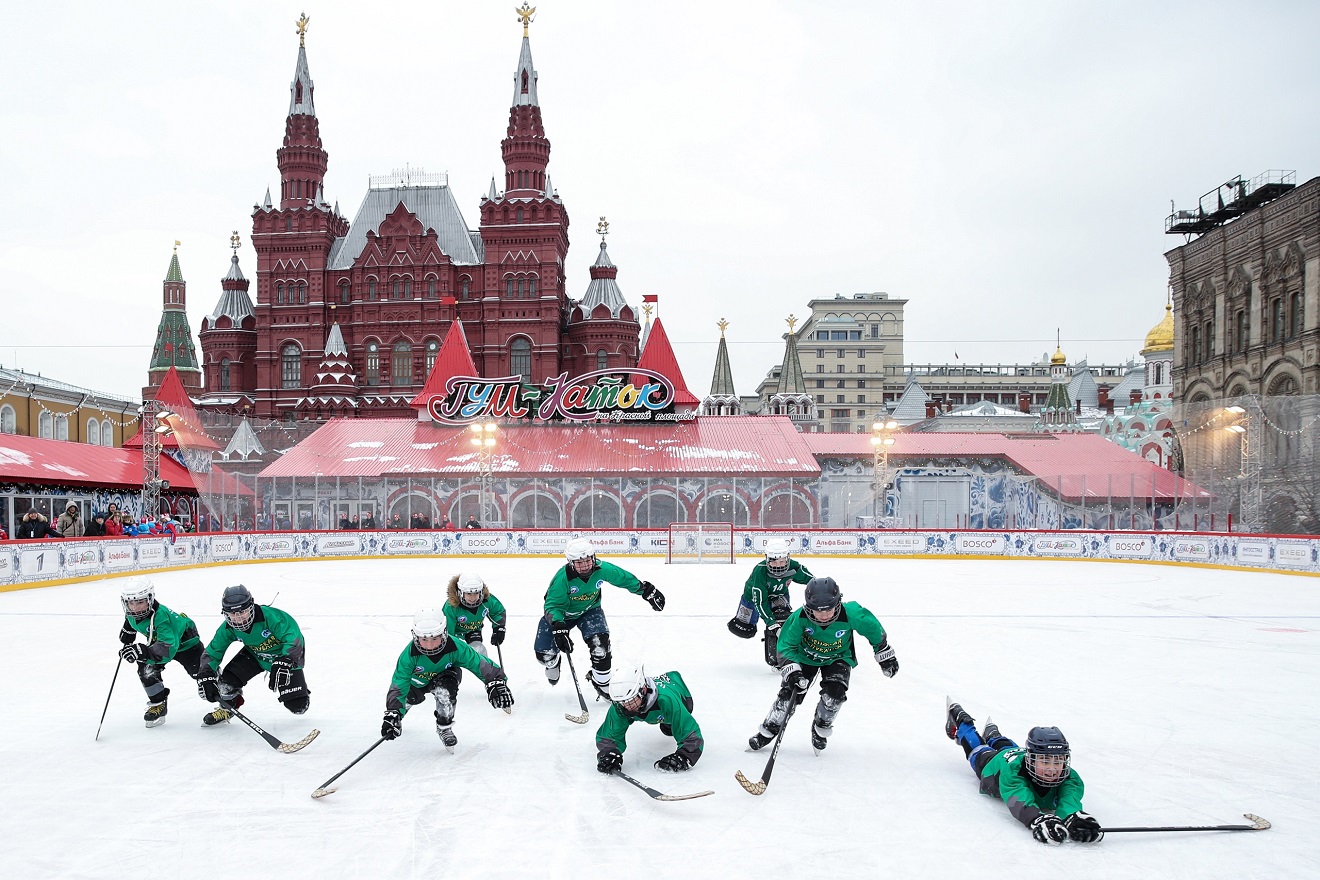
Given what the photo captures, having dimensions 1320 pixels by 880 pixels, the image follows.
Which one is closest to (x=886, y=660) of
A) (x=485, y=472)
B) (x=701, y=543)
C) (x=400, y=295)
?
(x=701, y=543)

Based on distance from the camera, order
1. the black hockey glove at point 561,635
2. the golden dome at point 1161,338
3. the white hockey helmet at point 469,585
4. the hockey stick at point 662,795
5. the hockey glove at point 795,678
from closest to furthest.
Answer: the hockey stick at point 662,795, the hockey glove at point 795,678, the white hockey helmet at point 469,585, the black hockey glove at point 561,635, the golden dome at point 1161,338

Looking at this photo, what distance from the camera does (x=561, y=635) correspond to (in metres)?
8.37

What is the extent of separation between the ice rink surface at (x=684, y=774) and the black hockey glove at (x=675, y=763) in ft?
0.36

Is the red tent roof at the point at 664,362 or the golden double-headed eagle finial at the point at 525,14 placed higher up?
the golden double-headed eagle finial at the point at 525,14

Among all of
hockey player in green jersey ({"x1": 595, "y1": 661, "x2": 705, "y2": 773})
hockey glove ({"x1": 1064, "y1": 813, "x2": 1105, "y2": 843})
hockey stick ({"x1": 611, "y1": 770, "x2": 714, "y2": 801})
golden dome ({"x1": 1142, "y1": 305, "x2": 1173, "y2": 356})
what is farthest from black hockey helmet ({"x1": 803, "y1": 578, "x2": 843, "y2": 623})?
golden dome ({"x1": 1142, "y1": 305, "x2": 1173, "y2": 356})

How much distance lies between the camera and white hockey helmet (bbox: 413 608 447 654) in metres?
6.40

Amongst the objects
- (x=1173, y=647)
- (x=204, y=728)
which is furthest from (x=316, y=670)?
(x=1173, y=647)

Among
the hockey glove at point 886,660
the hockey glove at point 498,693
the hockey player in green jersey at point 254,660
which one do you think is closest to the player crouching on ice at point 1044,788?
the hockey glove at point 886,660

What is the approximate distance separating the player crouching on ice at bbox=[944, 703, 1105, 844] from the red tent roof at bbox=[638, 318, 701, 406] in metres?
36.8

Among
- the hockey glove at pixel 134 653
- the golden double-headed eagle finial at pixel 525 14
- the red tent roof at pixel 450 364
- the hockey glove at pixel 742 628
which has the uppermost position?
the golden double-headed eagle finial at pixel 525 14

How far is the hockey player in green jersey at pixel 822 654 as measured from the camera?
6.48 metres

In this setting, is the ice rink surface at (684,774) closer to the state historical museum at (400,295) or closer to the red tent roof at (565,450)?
the red tent roof at (565,450)

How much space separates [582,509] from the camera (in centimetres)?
2953

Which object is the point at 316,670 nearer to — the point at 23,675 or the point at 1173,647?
the point at 23,675
